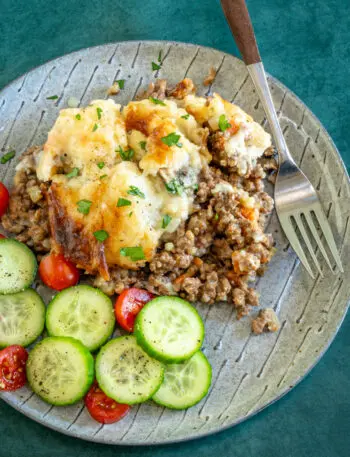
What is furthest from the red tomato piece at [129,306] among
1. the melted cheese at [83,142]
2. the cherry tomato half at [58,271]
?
the melted cheese at [83,142]

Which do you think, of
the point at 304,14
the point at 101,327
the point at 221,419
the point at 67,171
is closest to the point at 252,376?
the point at 221,419

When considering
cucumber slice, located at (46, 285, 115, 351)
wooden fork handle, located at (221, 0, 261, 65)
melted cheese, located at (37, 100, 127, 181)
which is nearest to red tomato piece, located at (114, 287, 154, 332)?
cucumber slice, located at (46, 285, 115, 351)

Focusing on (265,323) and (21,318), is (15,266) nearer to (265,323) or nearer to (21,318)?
(21,318)

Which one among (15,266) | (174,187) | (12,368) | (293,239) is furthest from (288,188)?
(12,368)

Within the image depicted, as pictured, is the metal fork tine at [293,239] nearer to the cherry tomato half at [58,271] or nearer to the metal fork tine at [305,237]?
the metal fork tine at [305,237]

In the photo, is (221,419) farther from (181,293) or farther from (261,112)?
(261,112)

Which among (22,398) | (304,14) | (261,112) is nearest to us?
(22,398)

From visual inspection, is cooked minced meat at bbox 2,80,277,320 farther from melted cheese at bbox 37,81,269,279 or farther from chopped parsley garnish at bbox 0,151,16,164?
chopped parsley garnish at bbox 0,151,16,164
